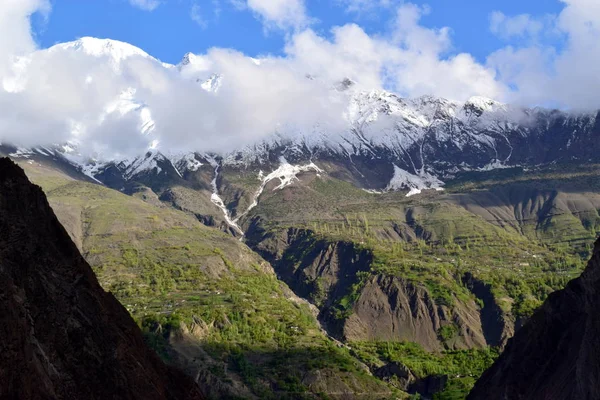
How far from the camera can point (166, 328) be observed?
17200 centimetres

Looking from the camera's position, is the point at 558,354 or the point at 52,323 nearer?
the point at 52,323

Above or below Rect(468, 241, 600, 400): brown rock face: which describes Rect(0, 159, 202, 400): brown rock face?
above

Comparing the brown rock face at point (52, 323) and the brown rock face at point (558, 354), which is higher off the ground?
the brown rock face at point (52, 323)

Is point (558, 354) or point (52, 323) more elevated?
point (52, 323)

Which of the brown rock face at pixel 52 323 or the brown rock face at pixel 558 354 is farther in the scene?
the brown rock face at pixel 558 354

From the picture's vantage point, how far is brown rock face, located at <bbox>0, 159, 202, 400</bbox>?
38.8 metres

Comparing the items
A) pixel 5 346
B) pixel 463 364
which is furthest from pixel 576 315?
pixel 463 364

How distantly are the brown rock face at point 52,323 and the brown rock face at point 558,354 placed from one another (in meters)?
46.2

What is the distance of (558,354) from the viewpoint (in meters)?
95.4

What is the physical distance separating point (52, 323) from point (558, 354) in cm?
7588

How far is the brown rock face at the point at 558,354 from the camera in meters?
73.0

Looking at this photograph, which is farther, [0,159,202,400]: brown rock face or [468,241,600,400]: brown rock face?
[468,241,600,400]: brown rock face

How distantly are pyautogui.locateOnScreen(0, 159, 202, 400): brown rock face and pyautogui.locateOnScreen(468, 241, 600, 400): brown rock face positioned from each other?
46249 millimetres

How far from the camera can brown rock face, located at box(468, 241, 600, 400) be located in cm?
7300
